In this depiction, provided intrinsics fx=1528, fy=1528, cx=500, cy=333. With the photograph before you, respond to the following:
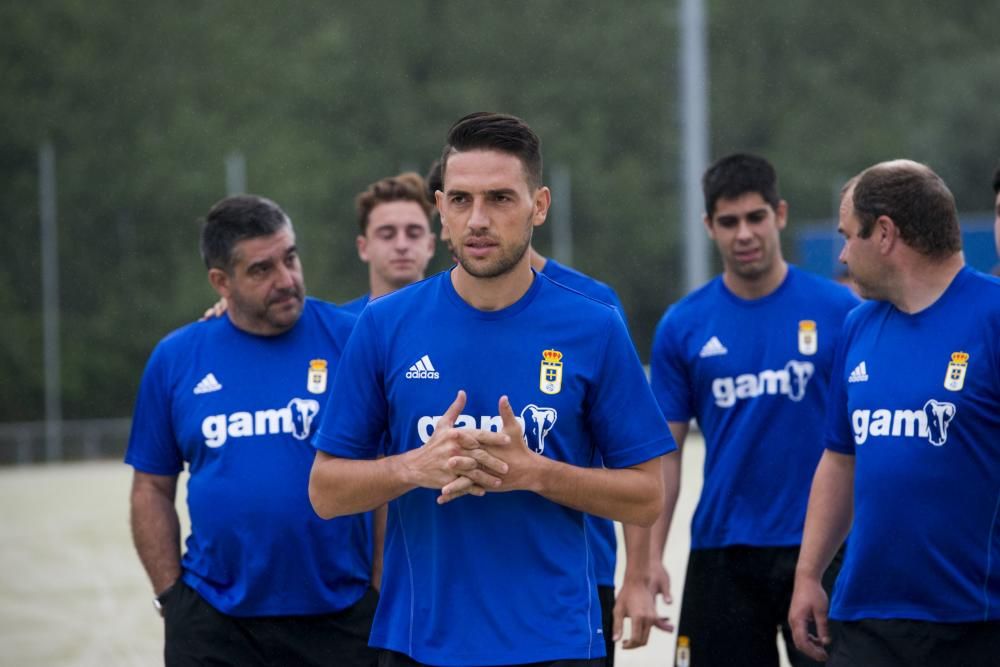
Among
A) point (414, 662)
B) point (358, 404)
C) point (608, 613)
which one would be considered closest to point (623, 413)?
point (358, 404)

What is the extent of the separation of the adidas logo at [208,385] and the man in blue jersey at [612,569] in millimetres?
1014

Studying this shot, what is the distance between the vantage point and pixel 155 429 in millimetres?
5777

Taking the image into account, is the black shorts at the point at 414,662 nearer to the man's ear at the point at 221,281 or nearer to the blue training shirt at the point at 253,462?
the blue training shirt at the point at 253,462

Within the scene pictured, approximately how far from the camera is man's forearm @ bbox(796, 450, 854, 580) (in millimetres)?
5227

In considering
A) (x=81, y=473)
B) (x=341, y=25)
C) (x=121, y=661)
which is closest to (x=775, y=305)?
(x=121, y=661)

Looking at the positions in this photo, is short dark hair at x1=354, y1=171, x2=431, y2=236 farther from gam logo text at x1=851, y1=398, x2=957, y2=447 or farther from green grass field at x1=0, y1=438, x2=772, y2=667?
green grass field at x1=0, y1=438, x2=772, y2=667

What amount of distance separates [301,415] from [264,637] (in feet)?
2.71

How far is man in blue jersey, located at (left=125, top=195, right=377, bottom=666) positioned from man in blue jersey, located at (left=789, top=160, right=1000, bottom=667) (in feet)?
6.06

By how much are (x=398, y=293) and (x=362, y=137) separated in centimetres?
4058

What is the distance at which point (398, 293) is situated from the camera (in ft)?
14.3

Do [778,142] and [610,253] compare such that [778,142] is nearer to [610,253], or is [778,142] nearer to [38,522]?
[610,253]

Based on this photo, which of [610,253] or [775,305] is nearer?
[775,305]

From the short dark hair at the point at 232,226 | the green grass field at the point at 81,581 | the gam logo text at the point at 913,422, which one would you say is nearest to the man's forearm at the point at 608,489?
the gam logo text at the point at 913,422

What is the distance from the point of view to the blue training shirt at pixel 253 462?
554 centimetres
